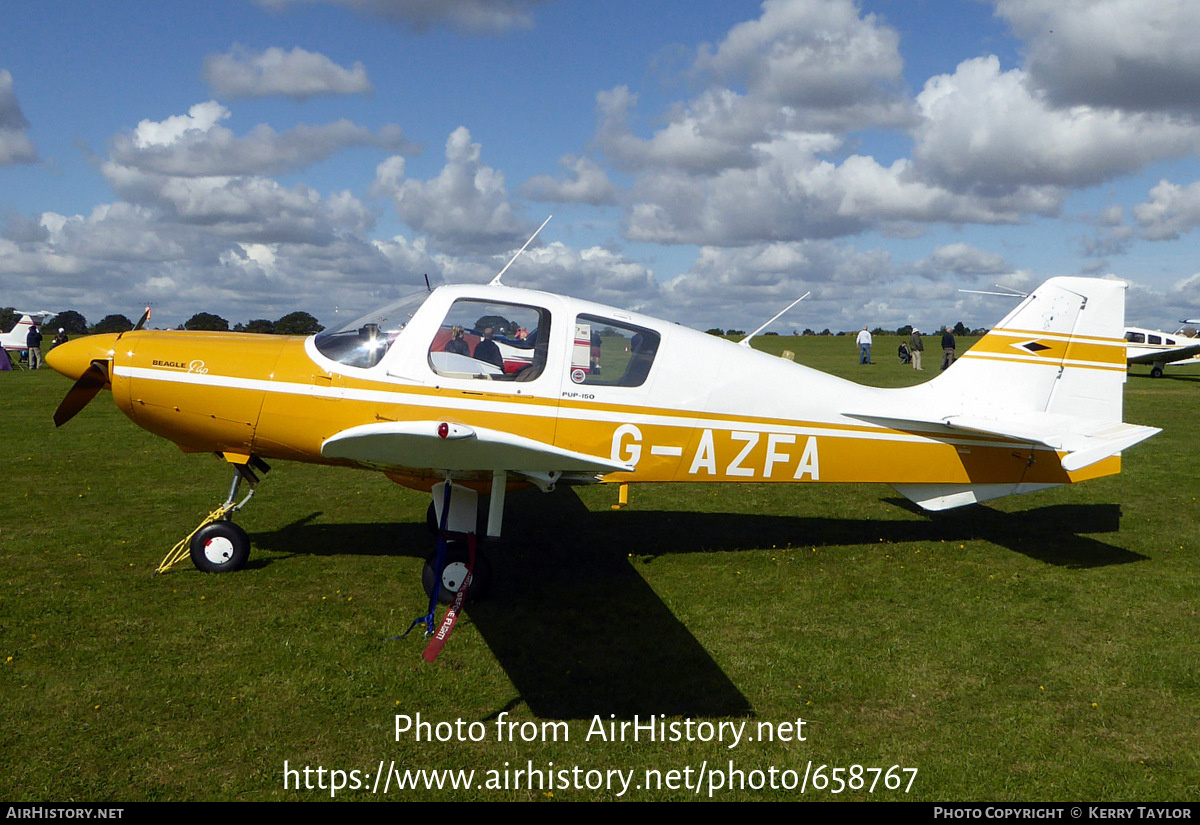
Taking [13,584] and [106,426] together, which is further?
[106,426]

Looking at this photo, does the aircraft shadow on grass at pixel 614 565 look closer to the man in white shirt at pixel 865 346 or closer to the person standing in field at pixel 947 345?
the person standing in field at pixel 947 345

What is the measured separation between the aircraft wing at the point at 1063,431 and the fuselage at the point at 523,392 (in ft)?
0.83

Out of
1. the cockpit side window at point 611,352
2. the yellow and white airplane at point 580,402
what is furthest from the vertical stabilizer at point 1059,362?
the cockpit side window at point 611,352

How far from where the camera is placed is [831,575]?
639 centimetres

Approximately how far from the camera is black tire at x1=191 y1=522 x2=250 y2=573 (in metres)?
6.07

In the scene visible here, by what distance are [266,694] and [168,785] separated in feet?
2.68

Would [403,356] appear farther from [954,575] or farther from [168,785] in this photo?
[954,575]

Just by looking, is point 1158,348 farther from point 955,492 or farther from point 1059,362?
point 955,492

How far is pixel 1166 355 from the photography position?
94.3 feet

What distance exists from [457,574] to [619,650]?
1454 mm

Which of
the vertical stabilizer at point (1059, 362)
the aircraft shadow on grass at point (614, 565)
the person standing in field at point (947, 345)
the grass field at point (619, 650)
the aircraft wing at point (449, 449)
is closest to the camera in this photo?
the grass field at point (619, 650)

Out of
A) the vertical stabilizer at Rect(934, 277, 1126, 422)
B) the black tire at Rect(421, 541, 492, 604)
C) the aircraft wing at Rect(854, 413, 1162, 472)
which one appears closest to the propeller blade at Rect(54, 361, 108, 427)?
the black tire at Rect(421, 541, 492, 604)

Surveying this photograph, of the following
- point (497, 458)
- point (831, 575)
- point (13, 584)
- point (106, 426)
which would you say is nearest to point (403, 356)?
point (497, 458)

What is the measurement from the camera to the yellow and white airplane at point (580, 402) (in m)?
5.50
